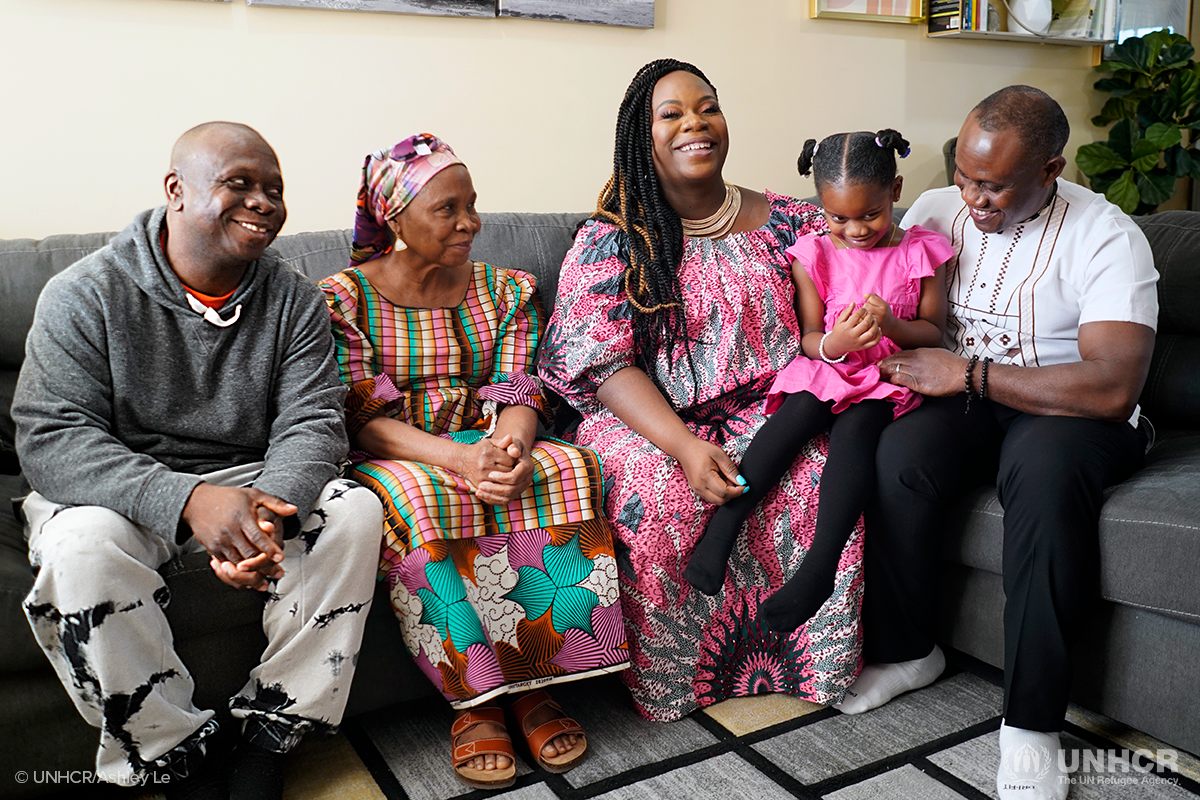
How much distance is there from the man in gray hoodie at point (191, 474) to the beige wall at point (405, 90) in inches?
34.7

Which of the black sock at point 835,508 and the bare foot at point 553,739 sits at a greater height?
the black sock at point 835,508

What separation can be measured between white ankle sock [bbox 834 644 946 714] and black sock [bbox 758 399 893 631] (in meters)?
0.26

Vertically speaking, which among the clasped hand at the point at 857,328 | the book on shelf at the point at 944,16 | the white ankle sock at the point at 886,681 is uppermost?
the book on shelf at the point at 944,16

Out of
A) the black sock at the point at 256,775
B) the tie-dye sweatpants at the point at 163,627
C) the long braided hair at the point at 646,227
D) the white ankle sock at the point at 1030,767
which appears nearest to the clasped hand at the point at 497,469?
the tie-dye sweatpants at the point at 163,627

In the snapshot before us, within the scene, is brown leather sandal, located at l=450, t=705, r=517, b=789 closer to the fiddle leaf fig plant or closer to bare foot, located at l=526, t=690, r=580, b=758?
bare foot, located at l=526, t=690, r=580, b=758

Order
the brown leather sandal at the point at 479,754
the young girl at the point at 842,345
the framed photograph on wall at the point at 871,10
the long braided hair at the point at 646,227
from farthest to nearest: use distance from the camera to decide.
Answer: the framed photograph on wall at the point at 871,10, the long braided hair at the point at 646,227, the young girl at the point at 842,345, the brown leather sandal at the point at 479,754

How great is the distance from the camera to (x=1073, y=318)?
1.82m

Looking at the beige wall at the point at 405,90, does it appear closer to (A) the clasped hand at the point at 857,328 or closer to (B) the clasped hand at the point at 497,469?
(B) the clasped hand at the point at 497,469

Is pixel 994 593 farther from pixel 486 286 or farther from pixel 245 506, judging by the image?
pixel 245 506

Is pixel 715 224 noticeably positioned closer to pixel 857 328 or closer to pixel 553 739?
pixel 857 328

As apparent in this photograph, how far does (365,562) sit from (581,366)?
23.7 inches

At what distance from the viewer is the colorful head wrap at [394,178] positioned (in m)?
1.82

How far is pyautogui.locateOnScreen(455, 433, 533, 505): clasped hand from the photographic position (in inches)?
65.2

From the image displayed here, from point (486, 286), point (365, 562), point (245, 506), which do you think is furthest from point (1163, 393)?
point (245, 506)
